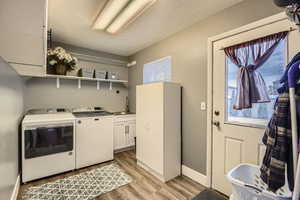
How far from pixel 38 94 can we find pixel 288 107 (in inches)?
141

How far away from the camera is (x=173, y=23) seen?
7.15 feet

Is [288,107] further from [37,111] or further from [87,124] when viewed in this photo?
[37,111]

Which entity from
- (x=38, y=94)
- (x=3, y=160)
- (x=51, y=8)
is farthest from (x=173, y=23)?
(x=38, y=94)

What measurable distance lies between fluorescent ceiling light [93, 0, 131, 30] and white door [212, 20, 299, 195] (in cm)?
132

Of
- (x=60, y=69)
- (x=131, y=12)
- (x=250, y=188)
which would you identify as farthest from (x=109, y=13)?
(x=250, y=188)

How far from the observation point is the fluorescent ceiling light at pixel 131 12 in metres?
1.59

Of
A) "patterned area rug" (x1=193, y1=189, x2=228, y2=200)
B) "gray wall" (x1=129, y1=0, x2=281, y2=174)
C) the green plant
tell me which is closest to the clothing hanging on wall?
"patterned area rug" (x1=193, y1=189, x2=228, y2=200)

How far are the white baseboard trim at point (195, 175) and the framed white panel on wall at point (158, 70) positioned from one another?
1.61 metres

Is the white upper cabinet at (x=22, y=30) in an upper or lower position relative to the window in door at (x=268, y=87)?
upper

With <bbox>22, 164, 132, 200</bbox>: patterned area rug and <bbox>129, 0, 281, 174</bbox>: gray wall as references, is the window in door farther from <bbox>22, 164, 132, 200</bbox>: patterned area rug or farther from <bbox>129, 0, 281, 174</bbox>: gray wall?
<bbox>22, 164, 132, 200</bbox>: patterned area rug

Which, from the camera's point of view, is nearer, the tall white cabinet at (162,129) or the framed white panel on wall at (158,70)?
the tall white cabinet at (162,129)

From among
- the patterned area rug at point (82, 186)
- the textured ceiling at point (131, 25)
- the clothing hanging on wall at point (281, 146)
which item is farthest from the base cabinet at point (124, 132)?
the clothing hanging on wall at point (281, 146)

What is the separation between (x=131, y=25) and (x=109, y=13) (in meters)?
0.50

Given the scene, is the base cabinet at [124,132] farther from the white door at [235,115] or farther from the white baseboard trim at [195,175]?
the white door at [235,115]
